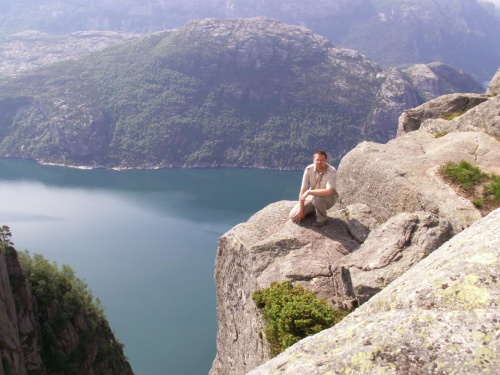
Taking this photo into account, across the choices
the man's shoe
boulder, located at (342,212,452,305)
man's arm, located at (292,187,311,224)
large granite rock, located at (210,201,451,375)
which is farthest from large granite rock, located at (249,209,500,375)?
the man's shoe

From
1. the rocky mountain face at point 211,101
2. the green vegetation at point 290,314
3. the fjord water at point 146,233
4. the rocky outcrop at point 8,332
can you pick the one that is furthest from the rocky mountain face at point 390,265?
the rocky mountain face at point 211,101

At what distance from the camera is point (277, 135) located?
15175cm

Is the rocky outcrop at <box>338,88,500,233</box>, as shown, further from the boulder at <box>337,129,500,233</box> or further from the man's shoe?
the man's shoe

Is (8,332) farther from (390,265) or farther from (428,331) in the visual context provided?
(428,331)

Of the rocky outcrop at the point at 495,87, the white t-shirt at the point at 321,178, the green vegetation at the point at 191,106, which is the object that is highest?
the green vegetation at the point at 191,106

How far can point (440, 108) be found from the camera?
1886 cm

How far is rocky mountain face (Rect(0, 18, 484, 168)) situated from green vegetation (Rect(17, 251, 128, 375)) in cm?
10804

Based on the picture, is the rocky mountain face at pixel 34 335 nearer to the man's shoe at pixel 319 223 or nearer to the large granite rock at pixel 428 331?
the man's shoe at pixel 319 223

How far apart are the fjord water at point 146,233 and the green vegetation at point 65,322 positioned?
8.67 m

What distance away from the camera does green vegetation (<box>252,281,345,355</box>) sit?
293 inches

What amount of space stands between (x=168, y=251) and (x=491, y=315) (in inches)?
2649

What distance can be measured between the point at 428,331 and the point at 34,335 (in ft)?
96.7

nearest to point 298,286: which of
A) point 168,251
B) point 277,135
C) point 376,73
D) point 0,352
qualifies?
point 0,352

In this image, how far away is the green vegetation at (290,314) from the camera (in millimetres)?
7443
